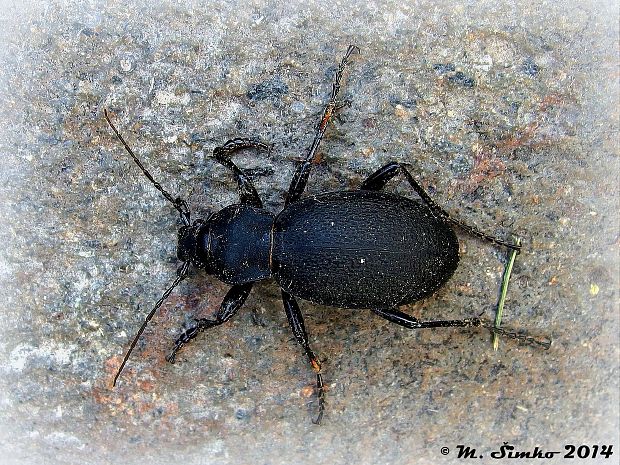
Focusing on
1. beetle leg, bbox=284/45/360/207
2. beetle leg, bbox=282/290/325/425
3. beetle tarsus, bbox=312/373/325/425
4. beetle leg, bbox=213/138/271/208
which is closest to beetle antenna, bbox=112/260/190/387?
beetle leg, bbox=213/138/271/208

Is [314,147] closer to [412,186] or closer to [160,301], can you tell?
[412,186]

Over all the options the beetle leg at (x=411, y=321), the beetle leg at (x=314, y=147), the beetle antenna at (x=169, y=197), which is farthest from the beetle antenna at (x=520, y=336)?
the beetle antenna at (x=169, y=197)

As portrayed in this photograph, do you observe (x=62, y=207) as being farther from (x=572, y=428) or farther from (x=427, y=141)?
(x=572, y=428)

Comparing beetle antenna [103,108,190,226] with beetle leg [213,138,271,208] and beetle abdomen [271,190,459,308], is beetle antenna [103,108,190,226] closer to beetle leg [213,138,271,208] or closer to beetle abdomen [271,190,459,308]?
beetle leg [213,138,271,208]

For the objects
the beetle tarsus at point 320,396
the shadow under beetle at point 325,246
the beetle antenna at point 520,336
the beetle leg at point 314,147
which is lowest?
the beetle tarsus at point 320,396

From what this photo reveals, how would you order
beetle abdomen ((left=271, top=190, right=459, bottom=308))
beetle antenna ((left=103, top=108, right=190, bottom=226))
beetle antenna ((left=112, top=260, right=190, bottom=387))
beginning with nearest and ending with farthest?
beetle abdomen ((left=271, top=190, right=459, bottom=308))
beetle antenna ((left=112, top=260, right=190, bottom=387))
beetle antenna ((left=103, top=108, right=190, bottom=226))

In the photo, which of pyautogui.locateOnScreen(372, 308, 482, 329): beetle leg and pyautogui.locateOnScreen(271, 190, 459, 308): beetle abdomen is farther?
pyautogui.locateOnScreen(372, 308, 482, 329): beetle leg

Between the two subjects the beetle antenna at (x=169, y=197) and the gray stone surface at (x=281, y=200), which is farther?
the gray stone surface at (x=281, y=200)

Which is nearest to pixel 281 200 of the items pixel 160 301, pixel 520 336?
pixel 160 301

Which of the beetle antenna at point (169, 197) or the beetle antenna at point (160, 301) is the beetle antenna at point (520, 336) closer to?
the beetle antenna at point (160, 301)
